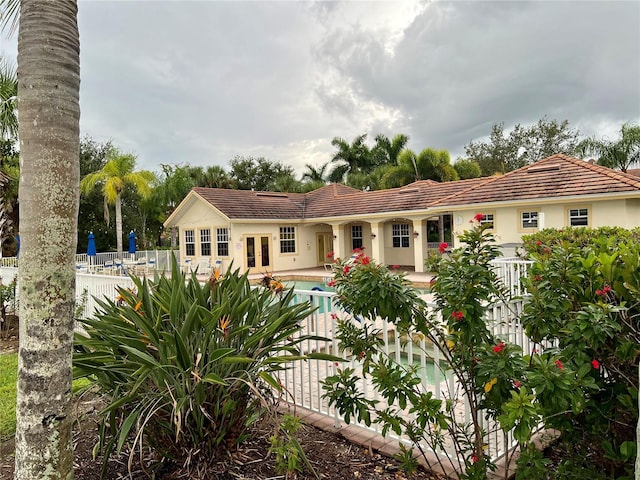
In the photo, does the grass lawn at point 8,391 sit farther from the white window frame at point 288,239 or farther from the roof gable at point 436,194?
the white window frame at point 288,239

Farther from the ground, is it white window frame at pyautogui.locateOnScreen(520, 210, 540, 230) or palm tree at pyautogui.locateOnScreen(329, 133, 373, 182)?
palm tree at pyautogui.locateOnScreen(329, 133, 373, 182)

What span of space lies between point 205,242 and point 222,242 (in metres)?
1.65

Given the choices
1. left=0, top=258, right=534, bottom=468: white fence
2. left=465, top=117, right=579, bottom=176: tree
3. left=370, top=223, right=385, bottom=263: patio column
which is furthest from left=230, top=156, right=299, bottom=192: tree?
left=0, top=258, right=534, bottom=468: white fence

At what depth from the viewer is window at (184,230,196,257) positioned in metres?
24.7

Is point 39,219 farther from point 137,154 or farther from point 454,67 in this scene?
point 137,154

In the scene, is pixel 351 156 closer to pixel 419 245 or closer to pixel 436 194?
pixel 436 194

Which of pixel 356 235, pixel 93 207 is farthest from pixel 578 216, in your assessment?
pixel 93 207

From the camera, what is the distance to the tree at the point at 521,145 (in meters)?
36.8

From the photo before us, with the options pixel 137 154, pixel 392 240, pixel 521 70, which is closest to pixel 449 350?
pixel 521 70

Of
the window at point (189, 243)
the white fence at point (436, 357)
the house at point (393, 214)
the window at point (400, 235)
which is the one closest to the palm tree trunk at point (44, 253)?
the white fence at point (436, 357)

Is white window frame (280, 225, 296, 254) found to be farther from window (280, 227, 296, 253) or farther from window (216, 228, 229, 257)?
window (216, 228, 229, 257)

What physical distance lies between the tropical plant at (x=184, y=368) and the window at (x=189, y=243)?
22425mm

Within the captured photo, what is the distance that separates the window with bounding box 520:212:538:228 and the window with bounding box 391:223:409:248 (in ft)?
24.5

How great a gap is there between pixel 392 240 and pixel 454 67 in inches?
444
